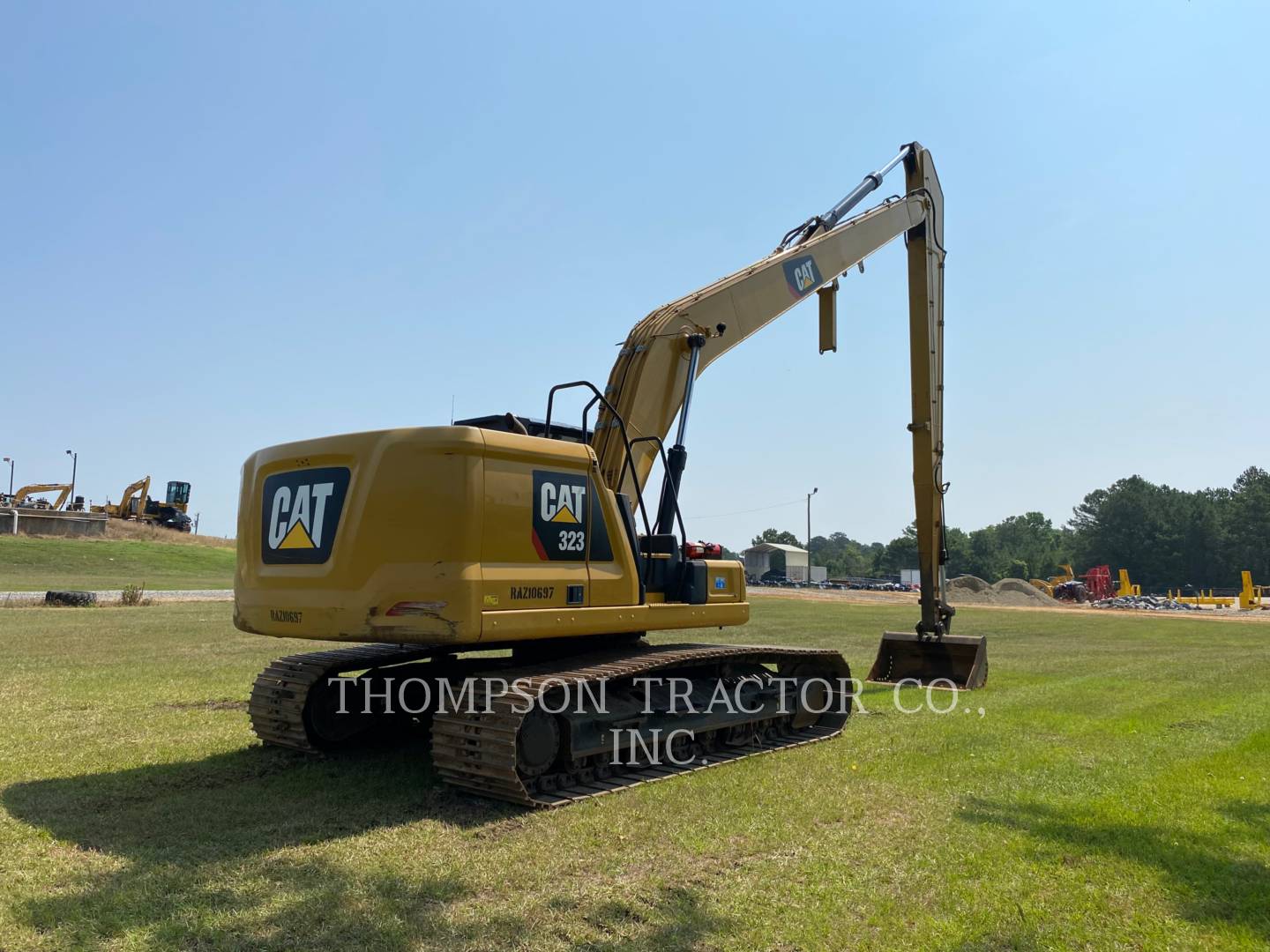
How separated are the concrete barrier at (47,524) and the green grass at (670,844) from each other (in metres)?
54.5

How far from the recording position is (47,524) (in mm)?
57781

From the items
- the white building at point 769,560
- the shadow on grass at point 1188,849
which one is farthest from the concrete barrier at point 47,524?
the shadow on grass at point 1188,849

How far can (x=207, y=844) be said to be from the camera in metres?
5.70

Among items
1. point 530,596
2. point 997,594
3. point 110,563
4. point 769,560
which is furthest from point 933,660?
point 769,560

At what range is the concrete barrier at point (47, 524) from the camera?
5597cm

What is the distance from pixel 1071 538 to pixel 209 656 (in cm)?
13416

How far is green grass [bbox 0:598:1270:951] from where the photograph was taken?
450 cm

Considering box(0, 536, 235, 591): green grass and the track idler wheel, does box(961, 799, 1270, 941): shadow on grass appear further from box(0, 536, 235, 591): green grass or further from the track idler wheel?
box(0, 536, 235, 591): green grass

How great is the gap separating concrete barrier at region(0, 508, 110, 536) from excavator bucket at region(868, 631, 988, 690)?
57.0m

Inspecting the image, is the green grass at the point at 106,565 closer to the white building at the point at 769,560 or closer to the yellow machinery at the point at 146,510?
the yellow machinery at the point at 146,510

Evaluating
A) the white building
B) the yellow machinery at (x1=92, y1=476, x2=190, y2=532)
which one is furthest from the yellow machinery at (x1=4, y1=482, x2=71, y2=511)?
the white building

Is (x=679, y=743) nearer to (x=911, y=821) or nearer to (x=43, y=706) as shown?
(x=911, y=821)

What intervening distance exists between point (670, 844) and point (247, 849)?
2.49 meters

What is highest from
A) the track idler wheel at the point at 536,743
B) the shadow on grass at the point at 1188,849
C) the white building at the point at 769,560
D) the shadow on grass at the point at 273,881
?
the white building at the point at 769,560
